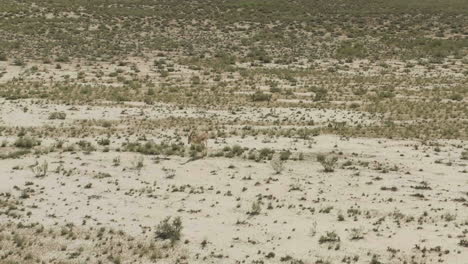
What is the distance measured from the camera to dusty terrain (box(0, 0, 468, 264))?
17.1m

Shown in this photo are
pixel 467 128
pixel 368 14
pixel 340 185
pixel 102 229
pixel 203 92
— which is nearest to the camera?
pixel 102 229

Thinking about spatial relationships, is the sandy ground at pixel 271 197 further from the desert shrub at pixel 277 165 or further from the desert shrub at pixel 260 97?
the desert shrub at pixel 260 97

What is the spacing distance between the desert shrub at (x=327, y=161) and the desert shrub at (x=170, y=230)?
25.9 feet

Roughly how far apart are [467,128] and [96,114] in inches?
713

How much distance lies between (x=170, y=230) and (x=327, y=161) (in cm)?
914

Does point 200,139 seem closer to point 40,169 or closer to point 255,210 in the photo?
point 40,169

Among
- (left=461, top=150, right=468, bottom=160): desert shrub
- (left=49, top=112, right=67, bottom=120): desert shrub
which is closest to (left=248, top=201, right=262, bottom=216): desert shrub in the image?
(left=461, top=150, right=468, bottom=160): desert shrub

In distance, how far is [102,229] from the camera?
57.4 ft

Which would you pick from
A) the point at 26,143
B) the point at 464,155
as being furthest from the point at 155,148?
the point at 464,155

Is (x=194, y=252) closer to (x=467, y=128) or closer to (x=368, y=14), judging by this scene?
(x=467, y=128)

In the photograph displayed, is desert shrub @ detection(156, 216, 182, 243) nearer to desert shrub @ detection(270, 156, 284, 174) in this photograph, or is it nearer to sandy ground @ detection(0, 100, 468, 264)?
sandy ground @ detection(0, 100, 468, 264)

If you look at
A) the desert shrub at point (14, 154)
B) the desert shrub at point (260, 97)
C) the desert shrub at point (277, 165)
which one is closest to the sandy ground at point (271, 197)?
the desert shrub at point (277, 165)

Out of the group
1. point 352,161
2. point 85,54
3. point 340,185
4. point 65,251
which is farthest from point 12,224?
point 85,54

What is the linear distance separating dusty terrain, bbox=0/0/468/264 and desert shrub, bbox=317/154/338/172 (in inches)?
2.9
